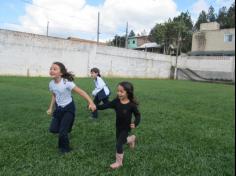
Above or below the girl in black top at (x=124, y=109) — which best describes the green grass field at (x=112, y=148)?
below

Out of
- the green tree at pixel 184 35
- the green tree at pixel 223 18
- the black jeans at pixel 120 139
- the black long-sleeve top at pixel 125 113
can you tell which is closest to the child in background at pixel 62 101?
the black long-sleeve top at pixel 125 113

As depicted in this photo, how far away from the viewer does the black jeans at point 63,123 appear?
195 inches

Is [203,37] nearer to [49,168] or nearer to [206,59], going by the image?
[206,59]

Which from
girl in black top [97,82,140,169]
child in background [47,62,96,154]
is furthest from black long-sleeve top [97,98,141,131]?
child in background [47,62,96,154]

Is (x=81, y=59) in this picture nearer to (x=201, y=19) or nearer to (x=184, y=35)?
(x=184, y=35)

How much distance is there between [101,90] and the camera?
320 inches

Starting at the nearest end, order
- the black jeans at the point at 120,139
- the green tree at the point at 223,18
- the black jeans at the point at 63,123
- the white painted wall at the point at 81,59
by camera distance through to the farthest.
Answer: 1. the black jeans at the point at 120,139
2. the black jeans at the point at 63,123
3. the white painted wall at the point at 81,59
4. the green tree at the point at 223,18

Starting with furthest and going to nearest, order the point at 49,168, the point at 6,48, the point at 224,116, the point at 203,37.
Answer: the point at 203,37 < the point at 6,48 < the point at 224,116 < the point at 49,168

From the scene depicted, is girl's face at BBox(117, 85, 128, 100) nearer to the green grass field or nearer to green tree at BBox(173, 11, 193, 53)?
the green grass field

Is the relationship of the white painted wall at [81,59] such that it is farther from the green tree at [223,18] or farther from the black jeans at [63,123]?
the green tree at [223,18]

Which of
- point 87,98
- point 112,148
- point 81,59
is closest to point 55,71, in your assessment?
point 87,98

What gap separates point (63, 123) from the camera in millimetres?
4941

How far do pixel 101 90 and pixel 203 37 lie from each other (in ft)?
145

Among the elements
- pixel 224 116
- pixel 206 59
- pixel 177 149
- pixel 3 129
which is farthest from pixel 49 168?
pixel 206 59
